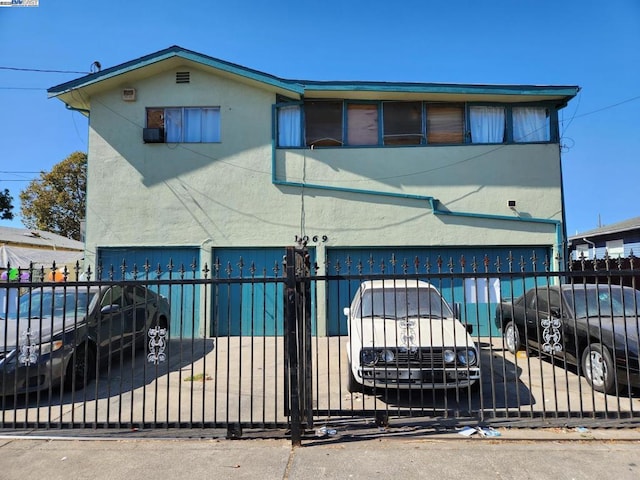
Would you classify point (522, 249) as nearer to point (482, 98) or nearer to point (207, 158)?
point (482, 98)

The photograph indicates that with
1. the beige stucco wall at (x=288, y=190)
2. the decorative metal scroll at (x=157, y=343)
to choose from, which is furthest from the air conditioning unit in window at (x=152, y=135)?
the decorative metal scroll at (x=157, y=343)

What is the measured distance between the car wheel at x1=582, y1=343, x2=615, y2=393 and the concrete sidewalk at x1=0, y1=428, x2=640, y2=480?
52.5 inches

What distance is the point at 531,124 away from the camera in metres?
10.7

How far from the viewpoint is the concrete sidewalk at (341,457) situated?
135 inches

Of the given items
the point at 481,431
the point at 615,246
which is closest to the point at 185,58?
the point at 481,431

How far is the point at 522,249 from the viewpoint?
10211mm

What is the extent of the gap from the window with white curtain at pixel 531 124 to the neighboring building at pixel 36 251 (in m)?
12.8

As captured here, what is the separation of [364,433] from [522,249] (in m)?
7.82

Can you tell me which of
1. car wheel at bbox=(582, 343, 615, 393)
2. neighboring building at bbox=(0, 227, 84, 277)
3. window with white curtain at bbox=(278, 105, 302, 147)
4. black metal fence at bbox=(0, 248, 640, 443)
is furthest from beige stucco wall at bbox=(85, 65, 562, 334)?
car wheel at bbox=(582, 343, 615, 393)

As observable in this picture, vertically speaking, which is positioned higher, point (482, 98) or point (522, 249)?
point (482, 98)

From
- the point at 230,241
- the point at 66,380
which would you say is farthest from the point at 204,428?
the point at 230,241

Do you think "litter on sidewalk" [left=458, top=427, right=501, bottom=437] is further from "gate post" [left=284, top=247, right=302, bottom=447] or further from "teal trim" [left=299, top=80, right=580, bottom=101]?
"teal trim" [left=299, top=80, right=580, bottom=101]

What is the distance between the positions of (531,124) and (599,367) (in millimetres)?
7199

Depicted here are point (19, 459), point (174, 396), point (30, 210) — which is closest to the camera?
point (19, 459)
